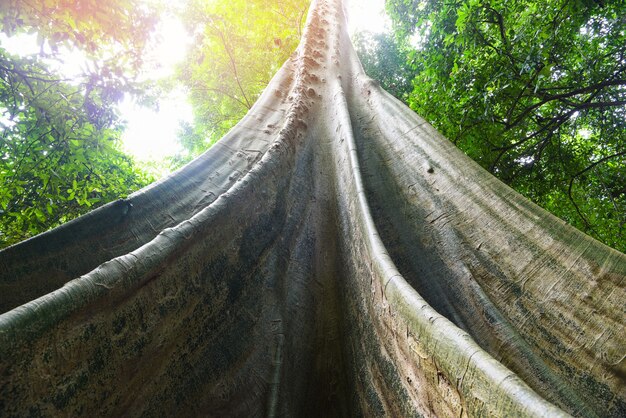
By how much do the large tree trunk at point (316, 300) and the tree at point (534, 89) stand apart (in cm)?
182

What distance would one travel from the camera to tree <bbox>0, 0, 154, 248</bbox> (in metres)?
2.68

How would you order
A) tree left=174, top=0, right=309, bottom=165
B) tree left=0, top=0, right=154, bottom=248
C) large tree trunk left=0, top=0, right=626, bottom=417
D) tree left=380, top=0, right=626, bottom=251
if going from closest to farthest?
1. large tree trunk left=0, top=0, right=626, bottom=417
2. tree left=0, top=0, right=154, bottom=248
3. tree left=380, top=0, right=626, bottom=251
4. tree left=174, top=0, right=309, bottom=165

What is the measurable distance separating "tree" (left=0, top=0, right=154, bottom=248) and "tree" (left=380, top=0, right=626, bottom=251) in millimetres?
3014

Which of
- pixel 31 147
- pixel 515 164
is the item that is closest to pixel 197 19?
pixel 31 147

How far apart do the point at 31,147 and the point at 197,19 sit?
3.95 metres

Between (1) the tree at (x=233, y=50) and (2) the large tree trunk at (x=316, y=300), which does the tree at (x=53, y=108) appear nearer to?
(2) the large tree trunk at (x=316, y=300)

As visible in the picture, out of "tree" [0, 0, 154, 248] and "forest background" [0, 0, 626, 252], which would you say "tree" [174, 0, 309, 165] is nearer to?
"forest background" [0, 0, 626, 252]

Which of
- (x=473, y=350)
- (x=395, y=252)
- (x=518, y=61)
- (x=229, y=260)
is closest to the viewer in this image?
(x=473, y=350)

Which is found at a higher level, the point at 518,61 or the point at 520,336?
the point at 518,61

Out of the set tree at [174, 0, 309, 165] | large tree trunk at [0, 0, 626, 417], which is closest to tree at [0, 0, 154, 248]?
large tree trunk at [0, 0, 626, 417]

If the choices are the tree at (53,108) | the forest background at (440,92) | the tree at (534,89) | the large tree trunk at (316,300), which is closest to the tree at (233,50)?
the forest background at (440,92)

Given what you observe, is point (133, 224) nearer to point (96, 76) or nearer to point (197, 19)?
point (96, 76)

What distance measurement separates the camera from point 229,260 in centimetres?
160

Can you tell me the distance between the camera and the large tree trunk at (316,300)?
3.25 feet
